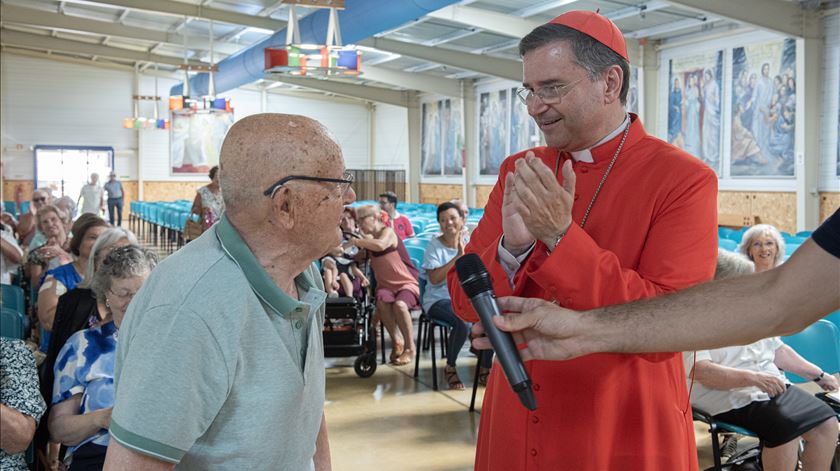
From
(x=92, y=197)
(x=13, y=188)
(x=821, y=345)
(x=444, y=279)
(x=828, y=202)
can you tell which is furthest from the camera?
(x=13, y=188)

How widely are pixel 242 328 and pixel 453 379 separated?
504cm

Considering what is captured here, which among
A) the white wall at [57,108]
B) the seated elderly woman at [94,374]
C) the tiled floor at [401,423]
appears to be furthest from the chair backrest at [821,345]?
the white wall at [57,108]

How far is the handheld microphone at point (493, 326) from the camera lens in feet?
4.01

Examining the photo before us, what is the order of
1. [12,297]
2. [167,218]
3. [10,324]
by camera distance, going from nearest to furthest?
[10,324] → [12,297] → [167,218]

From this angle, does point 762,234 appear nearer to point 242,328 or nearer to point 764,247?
point 764,247

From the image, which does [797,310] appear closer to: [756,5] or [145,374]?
[145,374]

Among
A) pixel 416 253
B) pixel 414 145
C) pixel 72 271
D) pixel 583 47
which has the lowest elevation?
pixel 416 253

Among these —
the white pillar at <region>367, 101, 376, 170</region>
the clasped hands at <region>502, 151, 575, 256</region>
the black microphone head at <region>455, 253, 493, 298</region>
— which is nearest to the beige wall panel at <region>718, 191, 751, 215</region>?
the clasped hands at <region>502, 151, 575, 256</region>

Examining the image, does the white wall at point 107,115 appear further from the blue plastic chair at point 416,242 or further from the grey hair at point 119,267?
the grey hair at point 119,267

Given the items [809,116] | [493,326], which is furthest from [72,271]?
[809,116]

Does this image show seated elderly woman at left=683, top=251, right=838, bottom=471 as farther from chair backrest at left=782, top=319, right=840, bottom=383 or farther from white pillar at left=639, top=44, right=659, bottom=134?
white pillar at left=639, top=44, right=659, bottom=134

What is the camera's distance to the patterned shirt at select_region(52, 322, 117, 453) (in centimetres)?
275

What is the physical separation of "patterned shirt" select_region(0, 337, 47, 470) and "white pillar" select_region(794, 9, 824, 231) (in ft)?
38.0

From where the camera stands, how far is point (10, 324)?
381 centimetres
